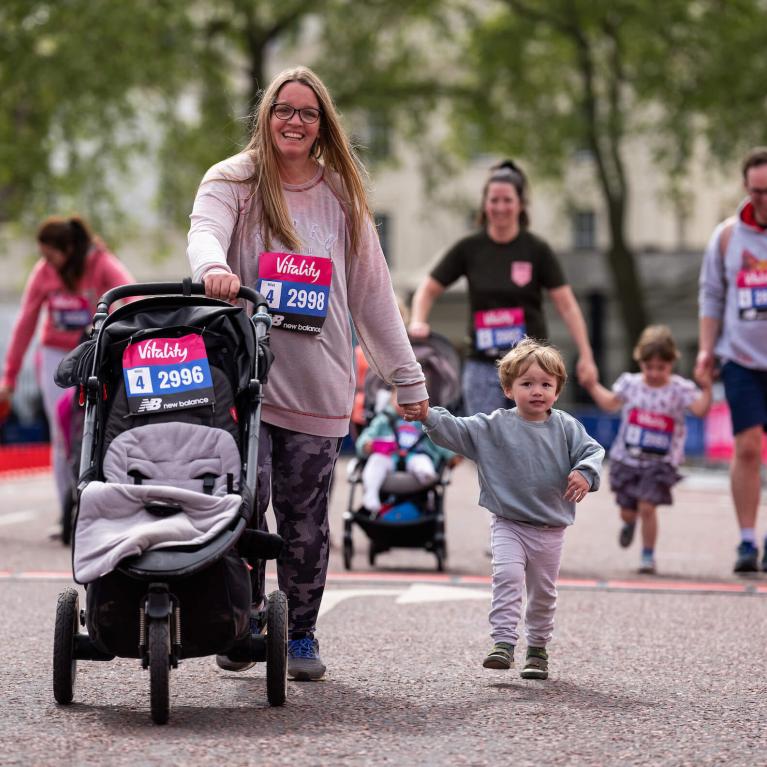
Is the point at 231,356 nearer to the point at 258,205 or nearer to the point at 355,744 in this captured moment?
the point at 258,205

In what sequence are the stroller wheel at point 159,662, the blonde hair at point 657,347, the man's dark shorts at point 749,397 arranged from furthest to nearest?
the blonde hair at point 657,347
the man's dark shorts at point 749,397
the stroller wheel at point 159,662

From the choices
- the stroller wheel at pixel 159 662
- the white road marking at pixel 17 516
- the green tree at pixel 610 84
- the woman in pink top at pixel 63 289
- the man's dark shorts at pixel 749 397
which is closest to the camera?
the stroller wheel at pixel 159 662

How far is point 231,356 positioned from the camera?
5523 millimetres

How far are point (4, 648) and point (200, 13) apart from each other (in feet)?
89.2

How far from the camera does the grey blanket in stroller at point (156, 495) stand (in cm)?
494

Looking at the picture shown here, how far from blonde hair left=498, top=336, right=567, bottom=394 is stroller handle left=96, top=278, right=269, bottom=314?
1.06m

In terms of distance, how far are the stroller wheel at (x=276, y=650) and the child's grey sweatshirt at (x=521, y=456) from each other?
103 cm

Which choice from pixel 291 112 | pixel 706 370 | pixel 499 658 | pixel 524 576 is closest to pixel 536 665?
pixel 499 658

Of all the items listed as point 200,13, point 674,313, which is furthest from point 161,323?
point 674,313

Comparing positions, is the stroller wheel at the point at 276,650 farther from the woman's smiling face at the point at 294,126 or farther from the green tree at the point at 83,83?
the green tree at the point at 83,83

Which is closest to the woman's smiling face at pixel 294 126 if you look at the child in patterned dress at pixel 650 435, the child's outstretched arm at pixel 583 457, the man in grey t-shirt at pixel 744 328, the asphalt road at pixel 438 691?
the child's outstretched arm at pixel 583 457

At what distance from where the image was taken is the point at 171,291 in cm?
557

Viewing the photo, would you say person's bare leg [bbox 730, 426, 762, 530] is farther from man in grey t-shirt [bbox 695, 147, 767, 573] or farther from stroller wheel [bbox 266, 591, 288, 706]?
stroller wheel [bbox 266, 591, 288, 706]

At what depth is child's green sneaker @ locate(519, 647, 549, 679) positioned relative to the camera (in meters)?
5.97
